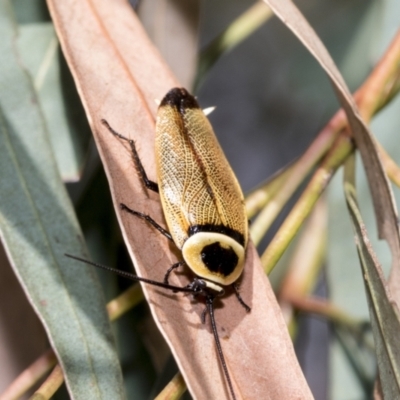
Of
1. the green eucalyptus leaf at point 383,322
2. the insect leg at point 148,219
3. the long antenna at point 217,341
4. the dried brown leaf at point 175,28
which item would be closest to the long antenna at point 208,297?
the long antenna at point 217,341

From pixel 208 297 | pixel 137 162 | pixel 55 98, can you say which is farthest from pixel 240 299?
pixel 55 98

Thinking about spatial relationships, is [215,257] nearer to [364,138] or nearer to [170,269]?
[170,269]

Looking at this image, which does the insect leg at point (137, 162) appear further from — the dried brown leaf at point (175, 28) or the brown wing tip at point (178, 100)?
the dried brown leaf at point (175, 28)

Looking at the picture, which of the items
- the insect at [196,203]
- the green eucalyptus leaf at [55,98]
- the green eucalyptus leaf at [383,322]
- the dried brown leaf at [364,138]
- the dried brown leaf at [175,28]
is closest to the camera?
the green eucalyptus leaf at [383,322]

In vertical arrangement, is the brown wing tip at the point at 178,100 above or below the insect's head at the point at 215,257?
above

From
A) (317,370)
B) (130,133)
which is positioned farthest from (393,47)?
(317,370)

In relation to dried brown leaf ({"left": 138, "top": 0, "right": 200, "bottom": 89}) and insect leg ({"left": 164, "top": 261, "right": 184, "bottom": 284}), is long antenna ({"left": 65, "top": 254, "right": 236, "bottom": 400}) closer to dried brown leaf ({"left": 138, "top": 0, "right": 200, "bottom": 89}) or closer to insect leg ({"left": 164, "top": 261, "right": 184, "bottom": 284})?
insect leg ({"left": 164, "top": 261, "right": 184, "bottom": 284})
